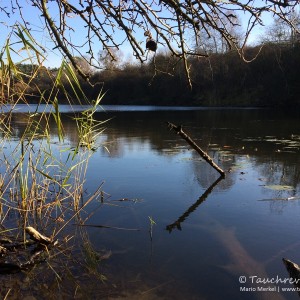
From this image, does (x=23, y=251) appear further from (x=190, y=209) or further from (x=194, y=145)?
(x=194, y=145)

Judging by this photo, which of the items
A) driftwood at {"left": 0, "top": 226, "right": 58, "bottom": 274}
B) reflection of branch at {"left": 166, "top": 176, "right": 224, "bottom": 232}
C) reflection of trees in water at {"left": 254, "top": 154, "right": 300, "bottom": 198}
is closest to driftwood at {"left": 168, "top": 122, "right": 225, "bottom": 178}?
reflection of branch at {"left": 166, "top": 176, "right": 224, "bottom": 232}

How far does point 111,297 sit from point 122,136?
28.0 ft

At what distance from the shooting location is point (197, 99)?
36344 millimetres

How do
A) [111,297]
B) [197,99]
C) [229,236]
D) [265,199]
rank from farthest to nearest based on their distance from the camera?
[197,99] < [265,199] < [229,236] < [111,297]

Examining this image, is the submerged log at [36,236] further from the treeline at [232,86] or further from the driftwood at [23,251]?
the treeline at [232,86]

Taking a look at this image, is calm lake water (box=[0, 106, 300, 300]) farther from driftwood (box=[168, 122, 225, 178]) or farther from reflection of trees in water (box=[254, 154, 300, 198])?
driftwood (box=[168, 122, 225, 178])

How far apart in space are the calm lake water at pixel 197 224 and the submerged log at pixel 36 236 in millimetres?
394

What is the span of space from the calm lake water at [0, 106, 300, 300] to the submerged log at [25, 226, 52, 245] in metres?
0.39

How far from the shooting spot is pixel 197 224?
11.8 feet

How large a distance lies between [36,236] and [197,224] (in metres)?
1.50

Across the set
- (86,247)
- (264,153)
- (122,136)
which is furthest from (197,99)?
(86,247)

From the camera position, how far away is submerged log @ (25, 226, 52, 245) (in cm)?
287

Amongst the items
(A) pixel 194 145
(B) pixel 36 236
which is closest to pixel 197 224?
(A) pixel 194 145

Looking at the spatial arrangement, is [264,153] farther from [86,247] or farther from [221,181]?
[86,247]
